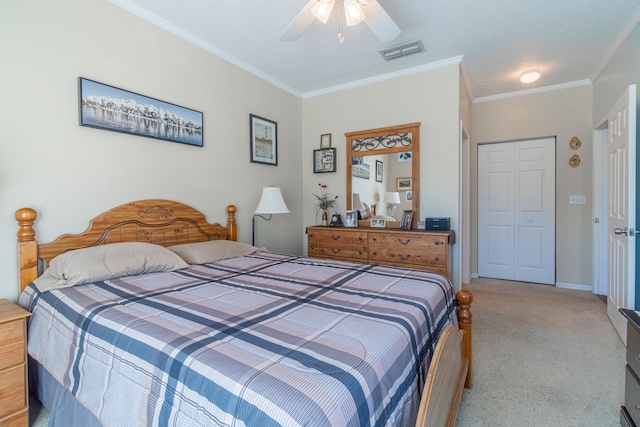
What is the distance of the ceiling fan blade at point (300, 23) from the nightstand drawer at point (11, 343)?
2147mm

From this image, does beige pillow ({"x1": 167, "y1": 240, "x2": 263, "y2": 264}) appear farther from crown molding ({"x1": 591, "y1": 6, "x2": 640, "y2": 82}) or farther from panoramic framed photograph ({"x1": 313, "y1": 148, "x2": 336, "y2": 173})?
crown molding ({"x1": 591, "y1": 6, "x2": 640, "y2": 82})

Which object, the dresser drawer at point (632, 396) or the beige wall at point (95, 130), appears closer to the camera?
the dresser drawer at point (632, 396)

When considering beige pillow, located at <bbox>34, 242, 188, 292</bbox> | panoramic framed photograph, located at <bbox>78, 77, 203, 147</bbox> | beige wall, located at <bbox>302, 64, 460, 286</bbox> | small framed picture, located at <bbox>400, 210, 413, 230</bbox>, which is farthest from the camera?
small framed picture, located at <bbox>400, 210, 413, 230</bbox>

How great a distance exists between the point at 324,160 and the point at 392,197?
102 centimetres

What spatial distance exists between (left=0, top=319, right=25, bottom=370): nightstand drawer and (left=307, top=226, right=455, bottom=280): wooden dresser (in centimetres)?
249

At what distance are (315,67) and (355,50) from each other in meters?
0.53

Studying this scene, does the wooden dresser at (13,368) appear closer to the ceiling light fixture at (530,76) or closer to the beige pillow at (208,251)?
the beige pillow at (208,251)

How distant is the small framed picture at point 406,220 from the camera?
10.7ft

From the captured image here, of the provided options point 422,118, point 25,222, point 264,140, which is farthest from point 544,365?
point 25,222

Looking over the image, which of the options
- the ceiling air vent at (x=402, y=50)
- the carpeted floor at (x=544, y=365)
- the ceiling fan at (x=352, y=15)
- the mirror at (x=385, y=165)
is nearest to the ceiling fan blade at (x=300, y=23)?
the ceiling fan at (x=352, y=15)

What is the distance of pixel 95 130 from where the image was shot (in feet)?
6.92

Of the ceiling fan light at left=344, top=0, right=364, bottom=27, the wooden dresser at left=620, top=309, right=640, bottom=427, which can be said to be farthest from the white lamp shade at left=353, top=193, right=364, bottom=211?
the wooden dresser at left=620, top=309, right=640, bottom=427

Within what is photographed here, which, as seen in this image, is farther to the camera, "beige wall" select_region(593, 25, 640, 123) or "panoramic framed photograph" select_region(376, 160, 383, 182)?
"panoramic framed photograph" select_region(376, 160, 383, 182)

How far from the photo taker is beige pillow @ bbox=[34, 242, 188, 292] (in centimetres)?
164
